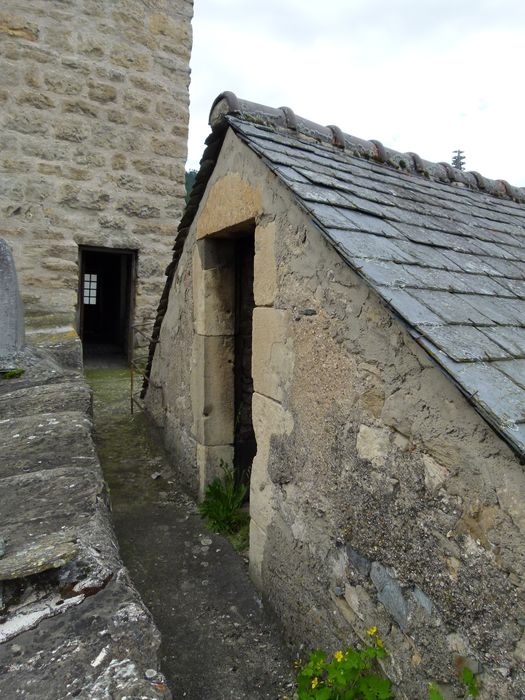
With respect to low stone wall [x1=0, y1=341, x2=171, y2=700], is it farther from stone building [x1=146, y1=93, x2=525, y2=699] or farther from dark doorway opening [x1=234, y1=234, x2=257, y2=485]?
dark doorway opening [x1=234, y1=234, x2=257, y2=485]

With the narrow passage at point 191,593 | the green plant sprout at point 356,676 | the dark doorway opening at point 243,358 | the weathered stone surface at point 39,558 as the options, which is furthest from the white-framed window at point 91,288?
the weathered stone surface at point 39,558

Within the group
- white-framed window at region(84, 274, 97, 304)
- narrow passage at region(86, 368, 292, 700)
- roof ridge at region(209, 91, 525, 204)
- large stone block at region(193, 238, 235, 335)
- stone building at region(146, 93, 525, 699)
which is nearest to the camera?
stone building at region(146, 93, 525, 699)

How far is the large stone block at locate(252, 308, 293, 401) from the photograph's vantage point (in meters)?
2.42

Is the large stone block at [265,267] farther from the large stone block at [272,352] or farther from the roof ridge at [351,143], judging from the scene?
the roof ridge at [351,143]

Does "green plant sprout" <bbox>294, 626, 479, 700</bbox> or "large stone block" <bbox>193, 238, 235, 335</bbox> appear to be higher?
"large stone block" <bbox>193, 238, 235, 335</bbox>

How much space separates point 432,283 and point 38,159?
5697 mm

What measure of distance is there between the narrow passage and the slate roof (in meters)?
1.77

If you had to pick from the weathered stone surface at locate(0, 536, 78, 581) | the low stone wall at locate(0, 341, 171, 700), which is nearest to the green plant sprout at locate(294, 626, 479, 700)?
the low stone wall at locate(0, 341, 171, 700)

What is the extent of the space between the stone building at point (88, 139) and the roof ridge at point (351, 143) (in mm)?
3150

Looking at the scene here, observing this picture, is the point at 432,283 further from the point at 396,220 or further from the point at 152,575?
the point at 152,575

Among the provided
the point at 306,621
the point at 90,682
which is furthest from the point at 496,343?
the point at 306,621

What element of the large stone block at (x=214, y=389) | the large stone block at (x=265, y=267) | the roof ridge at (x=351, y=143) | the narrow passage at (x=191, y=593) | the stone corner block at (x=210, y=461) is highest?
the roof ridge at (x=351, y=143)

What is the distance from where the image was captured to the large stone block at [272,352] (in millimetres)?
2422

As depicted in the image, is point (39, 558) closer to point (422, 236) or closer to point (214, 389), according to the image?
point (422, 236)
